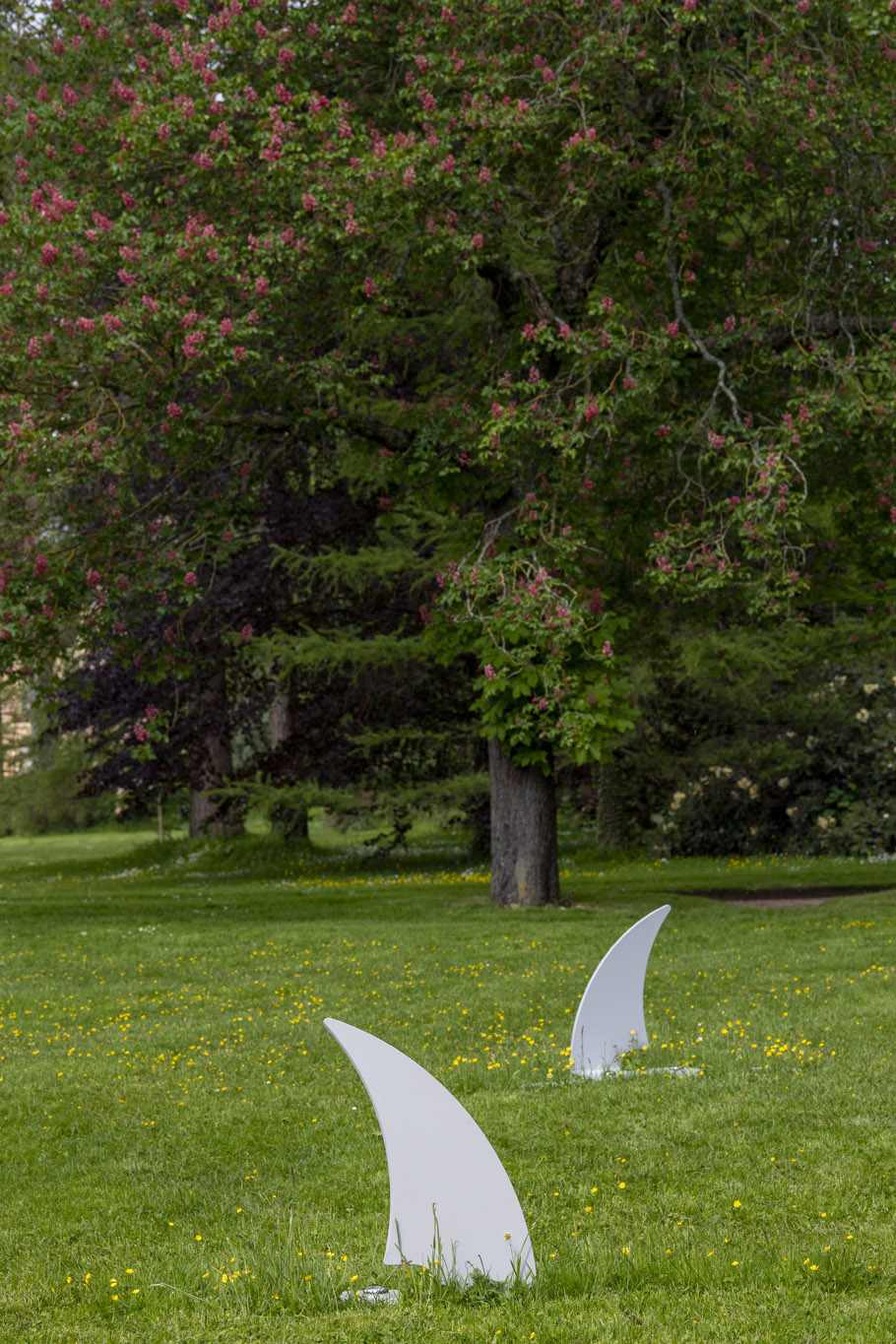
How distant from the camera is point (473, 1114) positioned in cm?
649

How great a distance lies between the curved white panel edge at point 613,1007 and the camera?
22.4 ft

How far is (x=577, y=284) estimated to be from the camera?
47.1 feet

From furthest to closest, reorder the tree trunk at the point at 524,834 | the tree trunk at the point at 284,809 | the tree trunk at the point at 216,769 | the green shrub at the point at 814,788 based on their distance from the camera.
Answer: the tree trunk at the point at 284,809 → the tree trunk at the point at 216,769 → the green shrub at the point at 814,788 → the tree trunk at the point at 524,834

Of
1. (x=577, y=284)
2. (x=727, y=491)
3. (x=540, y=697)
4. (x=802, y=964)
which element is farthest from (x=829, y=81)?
(x=802, y=964)

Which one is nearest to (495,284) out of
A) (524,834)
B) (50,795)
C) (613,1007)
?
(524,834)

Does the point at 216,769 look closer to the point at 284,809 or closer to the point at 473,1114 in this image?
the point at 284,809

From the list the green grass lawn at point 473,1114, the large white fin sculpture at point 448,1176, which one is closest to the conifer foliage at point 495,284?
the green grass lawn at point 473,1114

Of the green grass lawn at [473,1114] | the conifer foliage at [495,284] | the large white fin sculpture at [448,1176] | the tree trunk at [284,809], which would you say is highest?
the conifer foliage at [495,284]

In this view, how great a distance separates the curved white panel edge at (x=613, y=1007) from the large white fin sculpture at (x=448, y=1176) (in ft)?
8.48

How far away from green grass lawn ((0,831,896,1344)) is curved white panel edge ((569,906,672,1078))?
209 mm

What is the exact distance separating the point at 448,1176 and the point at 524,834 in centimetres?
1070

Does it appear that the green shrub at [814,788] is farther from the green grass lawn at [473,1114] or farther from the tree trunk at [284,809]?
the green grass lawn at [473,1114]

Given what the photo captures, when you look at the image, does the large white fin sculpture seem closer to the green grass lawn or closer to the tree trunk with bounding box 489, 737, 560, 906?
the green grass lawn

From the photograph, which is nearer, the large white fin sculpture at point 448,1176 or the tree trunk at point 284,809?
the large white fin sculpture at point 448,1176
